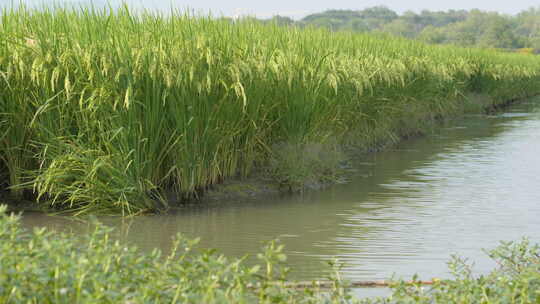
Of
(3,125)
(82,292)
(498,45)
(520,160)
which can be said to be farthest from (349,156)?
(498,45)

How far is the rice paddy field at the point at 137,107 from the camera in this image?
720 centimetres

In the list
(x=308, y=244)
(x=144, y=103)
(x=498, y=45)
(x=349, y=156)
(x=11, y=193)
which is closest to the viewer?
(x=308, y=244)

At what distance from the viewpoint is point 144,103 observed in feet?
24.1

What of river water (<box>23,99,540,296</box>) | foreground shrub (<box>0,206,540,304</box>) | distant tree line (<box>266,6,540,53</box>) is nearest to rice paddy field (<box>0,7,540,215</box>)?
river water (<box>23,99,540,296</box>)

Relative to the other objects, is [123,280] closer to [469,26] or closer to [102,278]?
[102,278]

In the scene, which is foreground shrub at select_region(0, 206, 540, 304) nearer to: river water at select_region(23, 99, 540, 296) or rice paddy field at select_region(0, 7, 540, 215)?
river water at select_region(23, 99, 540, 296)

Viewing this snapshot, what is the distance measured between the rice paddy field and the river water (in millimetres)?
386

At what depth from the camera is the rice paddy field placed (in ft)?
23.6

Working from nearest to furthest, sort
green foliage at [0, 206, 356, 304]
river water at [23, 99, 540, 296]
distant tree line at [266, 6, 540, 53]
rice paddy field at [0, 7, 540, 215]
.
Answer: green foliage at [0, 206, 356, 304]
river water at [23, 99, 540, 296]
rice paddy field at [0, 7, 540, 215]
distant tree line at [266, 6, 540, 53]

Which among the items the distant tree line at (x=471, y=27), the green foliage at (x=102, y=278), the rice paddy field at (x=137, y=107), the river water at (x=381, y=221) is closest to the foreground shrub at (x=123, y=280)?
the green foliage at (x=102, y=278)

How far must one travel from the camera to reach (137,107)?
7266 millimetres

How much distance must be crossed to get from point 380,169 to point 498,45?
12968cm

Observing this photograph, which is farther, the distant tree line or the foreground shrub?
the distant tree line

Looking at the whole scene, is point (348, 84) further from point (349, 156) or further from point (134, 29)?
point (134, 29)
